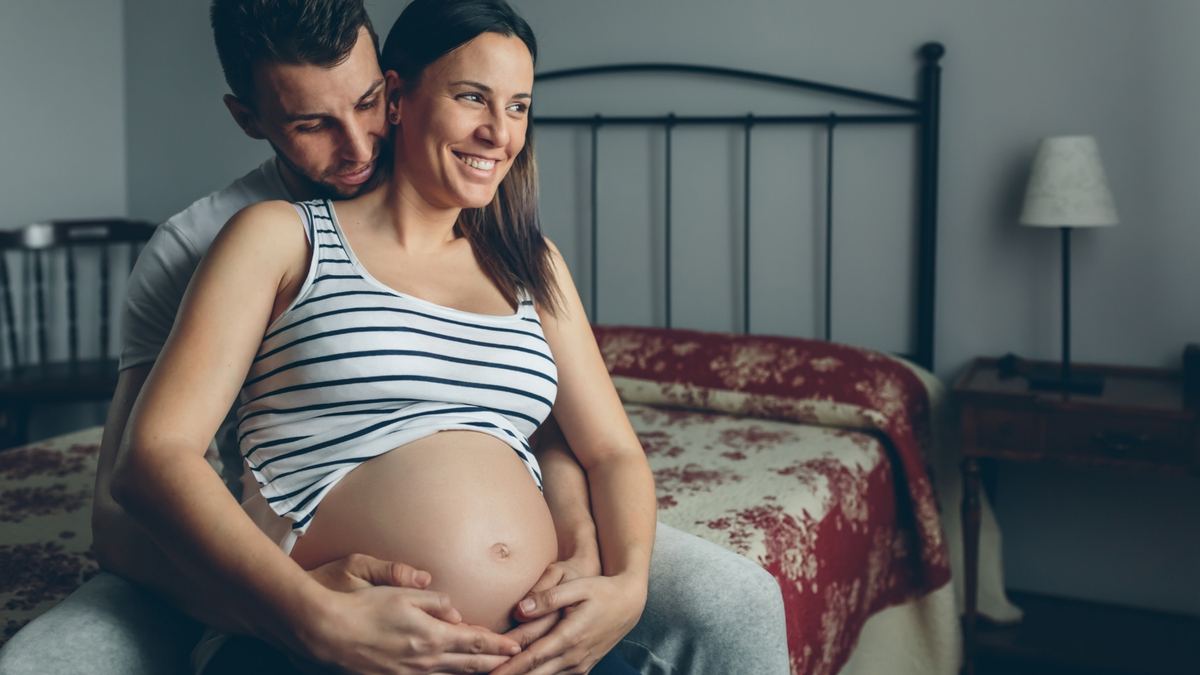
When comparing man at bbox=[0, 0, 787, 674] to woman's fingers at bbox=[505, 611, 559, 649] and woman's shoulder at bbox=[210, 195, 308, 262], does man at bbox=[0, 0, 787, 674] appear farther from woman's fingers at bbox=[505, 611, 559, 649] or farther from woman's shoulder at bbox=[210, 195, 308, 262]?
woman's shoulder at bbox=[210, 195, 308, 262]

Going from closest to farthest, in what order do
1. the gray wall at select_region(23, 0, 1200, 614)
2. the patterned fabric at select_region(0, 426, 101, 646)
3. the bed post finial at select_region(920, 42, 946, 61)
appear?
the patterned fabric at select_region(0, 426, 101, 646) < the gray wall at select_region(23, 0, 1200, 614) < the bed post finial at select_region(920, 42, 946, 61)

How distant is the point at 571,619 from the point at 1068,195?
61.3 inches

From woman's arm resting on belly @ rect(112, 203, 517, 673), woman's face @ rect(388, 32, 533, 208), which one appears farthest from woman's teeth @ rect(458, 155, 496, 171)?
woman's arm resting on belly @ rect(112, 203, 517, 673)

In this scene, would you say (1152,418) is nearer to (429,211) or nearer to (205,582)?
(429,211)

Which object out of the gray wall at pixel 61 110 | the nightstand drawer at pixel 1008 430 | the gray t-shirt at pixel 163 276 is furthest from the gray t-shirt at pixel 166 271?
the gray wall at pixel 61 110

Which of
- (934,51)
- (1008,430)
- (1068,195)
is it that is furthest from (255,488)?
(934,51)

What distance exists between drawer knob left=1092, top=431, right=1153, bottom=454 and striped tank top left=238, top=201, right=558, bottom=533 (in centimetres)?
134

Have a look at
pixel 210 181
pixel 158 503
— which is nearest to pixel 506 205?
pixel 158 503

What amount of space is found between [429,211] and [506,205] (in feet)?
0.40

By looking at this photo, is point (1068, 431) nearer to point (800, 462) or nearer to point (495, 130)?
point (800, 462)

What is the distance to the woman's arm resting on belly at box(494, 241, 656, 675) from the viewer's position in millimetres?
926

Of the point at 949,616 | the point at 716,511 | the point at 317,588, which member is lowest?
the point at 949,616

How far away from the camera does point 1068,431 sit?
1.85m

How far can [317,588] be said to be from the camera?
804mm
